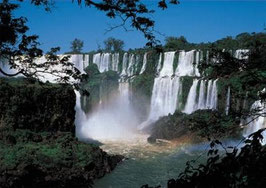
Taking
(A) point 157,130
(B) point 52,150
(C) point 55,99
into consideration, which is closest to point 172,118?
(A) point 157,130

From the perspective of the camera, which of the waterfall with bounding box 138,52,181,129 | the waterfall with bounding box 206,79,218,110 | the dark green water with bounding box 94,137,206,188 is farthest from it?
the waterfall with bounding box 138,52,181,129

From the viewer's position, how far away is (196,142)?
25.9m

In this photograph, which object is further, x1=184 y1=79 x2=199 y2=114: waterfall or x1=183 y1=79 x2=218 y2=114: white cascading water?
x1=184 y1=79 x2=199 y2=114: waterfall

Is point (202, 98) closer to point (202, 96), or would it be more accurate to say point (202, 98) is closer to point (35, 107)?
point (202, 96)

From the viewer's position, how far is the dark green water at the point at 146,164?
55.3 ft

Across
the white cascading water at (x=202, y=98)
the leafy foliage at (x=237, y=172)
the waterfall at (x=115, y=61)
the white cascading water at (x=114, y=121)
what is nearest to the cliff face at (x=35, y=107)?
the white cascading water at (x=114, y=121)

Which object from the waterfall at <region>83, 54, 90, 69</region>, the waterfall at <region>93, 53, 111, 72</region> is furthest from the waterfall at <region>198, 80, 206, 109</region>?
the waterfall at <region>83, 54, 90, 69</region>

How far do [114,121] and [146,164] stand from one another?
18.7m

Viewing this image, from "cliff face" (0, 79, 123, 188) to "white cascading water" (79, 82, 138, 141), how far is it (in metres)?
8.71

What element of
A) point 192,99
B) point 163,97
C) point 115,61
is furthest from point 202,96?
point 115,61

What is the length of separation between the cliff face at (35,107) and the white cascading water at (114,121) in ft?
27.0

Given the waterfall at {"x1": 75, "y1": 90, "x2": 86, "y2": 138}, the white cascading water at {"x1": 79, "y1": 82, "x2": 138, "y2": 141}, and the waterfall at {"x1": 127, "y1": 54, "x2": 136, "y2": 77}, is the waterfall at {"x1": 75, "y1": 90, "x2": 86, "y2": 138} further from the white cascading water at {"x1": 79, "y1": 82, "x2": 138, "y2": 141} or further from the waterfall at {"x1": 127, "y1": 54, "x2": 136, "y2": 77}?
the waterfall at {"x1": 127, "y1": 54, "x2": 136, "y2": 77}

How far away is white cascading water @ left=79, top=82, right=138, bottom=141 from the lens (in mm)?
31995

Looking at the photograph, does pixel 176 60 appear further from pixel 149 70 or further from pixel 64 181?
pixel 64 181
